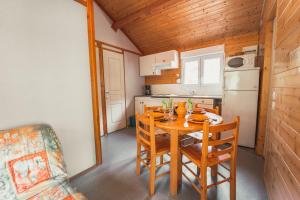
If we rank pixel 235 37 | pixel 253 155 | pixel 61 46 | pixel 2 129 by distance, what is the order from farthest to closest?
pixel 235 37, pixel 253 155, pixel 61 46, pixel 2 129

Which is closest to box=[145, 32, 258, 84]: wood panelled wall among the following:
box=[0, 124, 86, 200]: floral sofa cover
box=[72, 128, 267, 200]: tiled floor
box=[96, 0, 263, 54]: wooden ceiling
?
box=[96, 0, 263, 54]: wooden ceiling

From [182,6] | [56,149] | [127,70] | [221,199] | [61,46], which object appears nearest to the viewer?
[56,149]

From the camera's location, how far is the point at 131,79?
437 centimetres

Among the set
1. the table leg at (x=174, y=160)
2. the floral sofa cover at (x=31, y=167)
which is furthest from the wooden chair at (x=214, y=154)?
the floral sofa cover at (x=31, y=167)

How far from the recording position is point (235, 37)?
313 cm

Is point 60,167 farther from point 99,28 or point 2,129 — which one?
point 99,28

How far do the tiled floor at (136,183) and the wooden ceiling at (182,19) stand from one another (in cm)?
266

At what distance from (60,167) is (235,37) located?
400 centimetres

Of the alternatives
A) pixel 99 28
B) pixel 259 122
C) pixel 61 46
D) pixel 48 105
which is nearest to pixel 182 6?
pixel 99 28

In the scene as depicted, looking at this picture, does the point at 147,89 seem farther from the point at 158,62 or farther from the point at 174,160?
the point at 174,160

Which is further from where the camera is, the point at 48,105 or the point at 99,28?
the point at 99,28

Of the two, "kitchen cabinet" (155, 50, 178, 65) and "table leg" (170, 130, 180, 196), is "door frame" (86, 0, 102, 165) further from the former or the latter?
"kitchen cabinet" (155, 50, 178, 65)

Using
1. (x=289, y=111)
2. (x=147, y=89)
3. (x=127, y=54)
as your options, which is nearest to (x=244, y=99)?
(x=289, y=111)

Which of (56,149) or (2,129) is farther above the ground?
(2,129)
